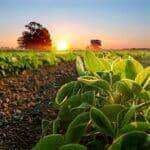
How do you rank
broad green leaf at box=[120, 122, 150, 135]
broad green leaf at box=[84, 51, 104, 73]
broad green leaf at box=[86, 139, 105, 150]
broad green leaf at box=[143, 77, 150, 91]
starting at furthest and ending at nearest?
broad green leaf at box=[84, 51, 104, 73], broad green leaf at box=[143, 77, 150, 91], broad green leaf at box=[86, 139, 105, 150], broad green leaf at box=[120, 122, 150, 135]

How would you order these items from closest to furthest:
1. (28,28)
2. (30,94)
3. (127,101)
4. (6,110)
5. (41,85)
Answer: (127,101)
(6,110)
(30,94)
(41,85)
(28,28)

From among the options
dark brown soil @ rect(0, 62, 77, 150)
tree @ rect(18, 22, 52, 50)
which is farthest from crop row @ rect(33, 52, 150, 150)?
tree @ rect(18, 22, 52, 50)

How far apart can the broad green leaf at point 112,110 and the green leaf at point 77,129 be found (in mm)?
100

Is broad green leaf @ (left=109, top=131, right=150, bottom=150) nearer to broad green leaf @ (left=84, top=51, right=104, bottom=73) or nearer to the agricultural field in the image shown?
the agricultural field

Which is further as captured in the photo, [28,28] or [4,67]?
[28,28]

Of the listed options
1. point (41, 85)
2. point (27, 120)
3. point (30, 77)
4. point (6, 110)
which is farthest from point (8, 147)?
point (30, 77)

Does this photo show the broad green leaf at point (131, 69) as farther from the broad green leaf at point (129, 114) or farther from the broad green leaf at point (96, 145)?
the broad green leaf at point (129, 114)

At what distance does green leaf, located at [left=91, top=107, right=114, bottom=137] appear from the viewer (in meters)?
2.40

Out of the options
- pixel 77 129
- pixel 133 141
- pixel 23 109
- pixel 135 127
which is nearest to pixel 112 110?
pixel 77 129

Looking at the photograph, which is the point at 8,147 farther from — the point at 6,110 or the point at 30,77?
the point at 30,77

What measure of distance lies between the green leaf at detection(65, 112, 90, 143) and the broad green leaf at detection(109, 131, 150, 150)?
0.45 m

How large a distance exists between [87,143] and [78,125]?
0.80ft

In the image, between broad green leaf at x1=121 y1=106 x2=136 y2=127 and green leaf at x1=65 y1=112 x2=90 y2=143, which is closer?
broad green leaf at x1=121 y1=106 x2=136 y2=127

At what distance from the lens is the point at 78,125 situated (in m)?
2.54
